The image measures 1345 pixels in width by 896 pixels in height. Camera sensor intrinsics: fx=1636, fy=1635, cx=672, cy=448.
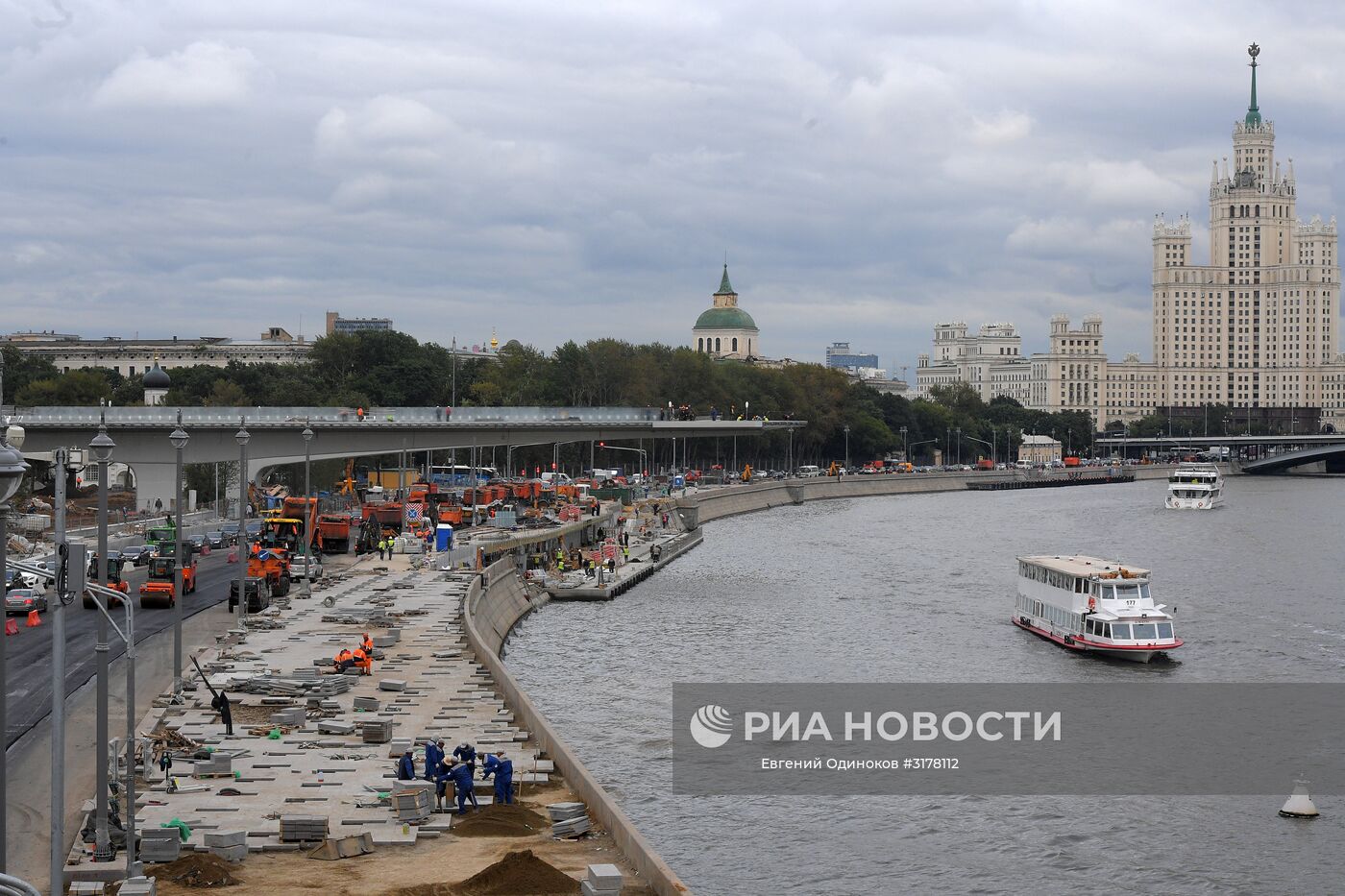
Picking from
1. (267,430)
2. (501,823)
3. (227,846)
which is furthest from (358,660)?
(267,430)

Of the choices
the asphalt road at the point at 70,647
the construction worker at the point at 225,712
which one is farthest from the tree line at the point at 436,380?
the construction worker at the point at 225,712

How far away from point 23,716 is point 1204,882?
965 inches

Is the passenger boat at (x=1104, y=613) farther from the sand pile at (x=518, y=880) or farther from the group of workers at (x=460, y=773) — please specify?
the sand pile at (x=518, y=880)

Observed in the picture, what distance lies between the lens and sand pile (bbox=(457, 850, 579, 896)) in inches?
918

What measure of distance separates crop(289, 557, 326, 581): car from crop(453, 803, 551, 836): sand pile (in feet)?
119

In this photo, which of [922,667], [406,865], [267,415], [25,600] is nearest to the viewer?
[406,865]

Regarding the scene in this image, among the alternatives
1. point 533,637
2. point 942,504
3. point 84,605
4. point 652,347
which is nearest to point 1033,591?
point 533,637

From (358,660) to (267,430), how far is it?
5341cm

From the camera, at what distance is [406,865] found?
2494cm

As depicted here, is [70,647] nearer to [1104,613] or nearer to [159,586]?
[159,586]

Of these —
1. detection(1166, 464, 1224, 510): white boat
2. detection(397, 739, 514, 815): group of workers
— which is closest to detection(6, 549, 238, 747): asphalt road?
detection(397, 739, 514, 815): group of workers

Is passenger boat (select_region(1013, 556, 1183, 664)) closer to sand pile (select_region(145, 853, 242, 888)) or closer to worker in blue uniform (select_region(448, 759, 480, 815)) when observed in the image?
worker in blue uniform (select_region(448, 759, 480, 815))

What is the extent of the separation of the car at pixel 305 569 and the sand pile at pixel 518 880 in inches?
1581

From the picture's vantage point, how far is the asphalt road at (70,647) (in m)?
36.2
